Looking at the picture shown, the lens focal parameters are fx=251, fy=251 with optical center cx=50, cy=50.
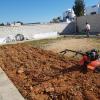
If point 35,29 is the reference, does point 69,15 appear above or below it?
above

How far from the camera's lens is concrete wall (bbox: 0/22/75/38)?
27969 mm

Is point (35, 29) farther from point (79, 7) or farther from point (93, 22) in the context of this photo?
point (79, 7)

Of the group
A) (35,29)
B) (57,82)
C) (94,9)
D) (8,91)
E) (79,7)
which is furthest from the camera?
(94,9)

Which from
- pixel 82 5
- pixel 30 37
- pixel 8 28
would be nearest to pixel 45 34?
pixel 30 37

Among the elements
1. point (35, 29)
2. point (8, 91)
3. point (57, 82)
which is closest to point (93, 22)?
point (35, 29)

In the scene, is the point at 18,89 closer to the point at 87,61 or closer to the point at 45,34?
the point at 87,61

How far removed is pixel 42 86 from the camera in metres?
6.97

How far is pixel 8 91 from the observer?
6973 millimetres

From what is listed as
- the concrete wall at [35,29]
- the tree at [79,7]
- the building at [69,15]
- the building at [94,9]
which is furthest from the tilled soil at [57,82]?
the building at [69,15]

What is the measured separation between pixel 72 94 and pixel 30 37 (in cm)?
2316

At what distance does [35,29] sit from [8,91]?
78.7 ft

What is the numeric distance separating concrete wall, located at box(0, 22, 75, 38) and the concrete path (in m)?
19.9

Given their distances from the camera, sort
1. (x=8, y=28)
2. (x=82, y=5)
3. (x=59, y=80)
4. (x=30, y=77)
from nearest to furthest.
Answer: (x=59, y=80), (x=30, y=77), (x=8, y=28), (x=82, y=5)

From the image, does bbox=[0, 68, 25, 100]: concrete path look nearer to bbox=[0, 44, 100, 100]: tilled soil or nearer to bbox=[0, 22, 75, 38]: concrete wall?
bbox=[0, 44, 100, 100]: tilled soil
